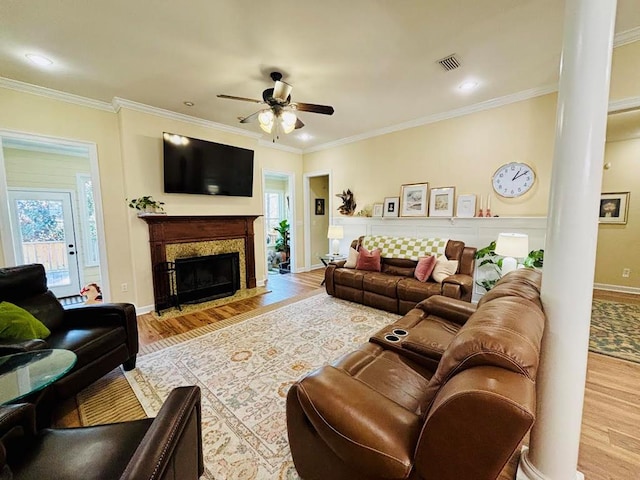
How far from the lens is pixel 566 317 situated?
1.17 meters

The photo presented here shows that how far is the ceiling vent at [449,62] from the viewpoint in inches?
103

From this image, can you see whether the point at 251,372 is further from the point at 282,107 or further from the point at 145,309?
the point at 282,107

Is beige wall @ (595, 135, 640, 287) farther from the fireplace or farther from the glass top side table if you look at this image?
the glass top side table

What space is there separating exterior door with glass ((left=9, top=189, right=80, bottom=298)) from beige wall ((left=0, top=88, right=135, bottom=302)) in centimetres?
208

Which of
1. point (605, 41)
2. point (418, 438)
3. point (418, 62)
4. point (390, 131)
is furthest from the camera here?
point (390, 131)

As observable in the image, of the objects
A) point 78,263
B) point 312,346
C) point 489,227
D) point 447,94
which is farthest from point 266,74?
point 78,263

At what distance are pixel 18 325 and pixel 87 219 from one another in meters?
4.23

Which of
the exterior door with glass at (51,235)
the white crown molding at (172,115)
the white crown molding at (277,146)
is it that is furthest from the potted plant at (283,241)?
the exterior door with glass at (51,235)

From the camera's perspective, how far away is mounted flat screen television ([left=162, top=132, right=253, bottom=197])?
3.91m

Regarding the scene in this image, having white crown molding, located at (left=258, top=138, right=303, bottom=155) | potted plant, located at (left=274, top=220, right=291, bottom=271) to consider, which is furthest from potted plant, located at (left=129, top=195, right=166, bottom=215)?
potted plant, located at (left=274, top=220, right=291, bottom=271)

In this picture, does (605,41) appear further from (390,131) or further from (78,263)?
(78,263)

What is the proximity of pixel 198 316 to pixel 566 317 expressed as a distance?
375 centimetres

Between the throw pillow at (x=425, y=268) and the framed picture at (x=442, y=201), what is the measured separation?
885mm

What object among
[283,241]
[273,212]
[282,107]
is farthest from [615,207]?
[273,212]
